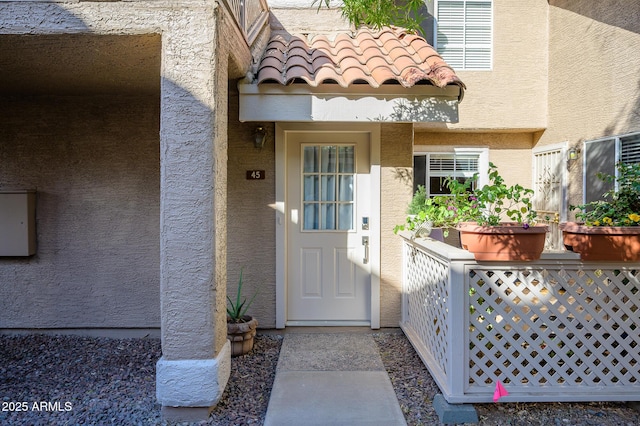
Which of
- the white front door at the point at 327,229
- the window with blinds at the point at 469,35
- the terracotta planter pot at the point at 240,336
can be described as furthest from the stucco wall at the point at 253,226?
the window with blinds at the point at 469,35

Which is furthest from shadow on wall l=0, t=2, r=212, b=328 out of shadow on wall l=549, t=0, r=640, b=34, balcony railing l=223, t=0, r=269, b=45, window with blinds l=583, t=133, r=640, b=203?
shadow on wall l=549, t=0, r=640, b=34

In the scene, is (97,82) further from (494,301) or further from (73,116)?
(494,301)

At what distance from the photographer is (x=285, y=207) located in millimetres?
5664

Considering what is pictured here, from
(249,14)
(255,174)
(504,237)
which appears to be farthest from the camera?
(255,174)

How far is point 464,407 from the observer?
3695mm

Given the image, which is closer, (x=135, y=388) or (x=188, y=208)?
(x=188, y=208)

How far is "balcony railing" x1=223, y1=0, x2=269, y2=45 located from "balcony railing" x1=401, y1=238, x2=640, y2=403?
3.08 metres

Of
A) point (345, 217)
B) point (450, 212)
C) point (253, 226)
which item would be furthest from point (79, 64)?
point (450, 212)

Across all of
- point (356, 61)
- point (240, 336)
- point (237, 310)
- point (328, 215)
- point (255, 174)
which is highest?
point (356, 61)

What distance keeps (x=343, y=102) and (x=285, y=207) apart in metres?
1.58

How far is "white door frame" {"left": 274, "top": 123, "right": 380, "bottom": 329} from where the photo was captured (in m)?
5.61

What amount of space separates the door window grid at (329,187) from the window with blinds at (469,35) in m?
4.62

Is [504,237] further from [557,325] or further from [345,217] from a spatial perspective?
[345,217]

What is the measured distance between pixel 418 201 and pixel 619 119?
164 inches
